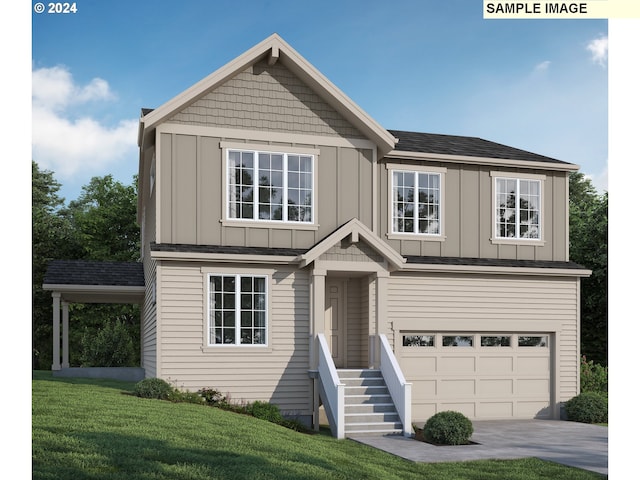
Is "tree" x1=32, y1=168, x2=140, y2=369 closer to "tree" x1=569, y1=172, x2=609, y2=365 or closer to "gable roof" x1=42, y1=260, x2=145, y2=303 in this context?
"gable roof" x1=42, y1=260, x2=145, y2=303

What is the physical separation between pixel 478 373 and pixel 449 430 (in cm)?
435

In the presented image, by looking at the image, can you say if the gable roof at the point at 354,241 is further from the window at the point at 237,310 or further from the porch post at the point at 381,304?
the window at the point at 237,310

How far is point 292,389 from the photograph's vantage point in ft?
52.1

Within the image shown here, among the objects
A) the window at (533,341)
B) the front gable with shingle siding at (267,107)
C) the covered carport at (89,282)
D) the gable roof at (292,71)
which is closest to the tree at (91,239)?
the covered carport at (89,282)

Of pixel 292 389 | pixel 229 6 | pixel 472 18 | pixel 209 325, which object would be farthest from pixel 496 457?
pixel 229 6

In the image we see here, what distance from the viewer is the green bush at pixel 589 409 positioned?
17.2 metres

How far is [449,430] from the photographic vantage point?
1338 centimetres

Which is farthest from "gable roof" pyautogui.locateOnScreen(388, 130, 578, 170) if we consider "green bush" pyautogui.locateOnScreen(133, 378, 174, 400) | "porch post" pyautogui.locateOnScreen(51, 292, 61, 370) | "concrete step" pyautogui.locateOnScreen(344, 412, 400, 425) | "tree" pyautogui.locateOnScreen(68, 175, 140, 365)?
"tree" pyautogui.locateOnScreen(68, 175, 140, 365)

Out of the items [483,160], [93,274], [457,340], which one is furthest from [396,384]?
[93,274]

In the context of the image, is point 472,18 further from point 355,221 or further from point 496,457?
point 496,457

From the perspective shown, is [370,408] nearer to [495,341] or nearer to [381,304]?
[381,304]

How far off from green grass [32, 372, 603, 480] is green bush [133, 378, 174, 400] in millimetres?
758

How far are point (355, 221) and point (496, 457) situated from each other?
5.79 m

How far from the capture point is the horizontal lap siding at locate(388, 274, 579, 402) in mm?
17172
